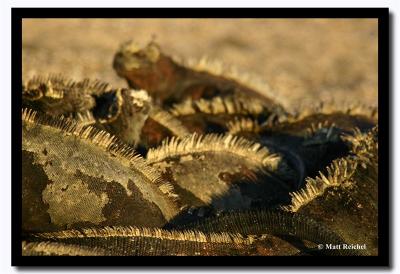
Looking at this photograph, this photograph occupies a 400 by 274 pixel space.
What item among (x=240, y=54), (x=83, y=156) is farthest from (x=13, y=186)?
(x=240, y=54)

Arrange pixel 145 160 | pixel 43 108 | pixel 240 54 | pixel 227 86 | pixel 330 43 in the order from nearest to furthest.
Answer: pixel 145 160 → pixel 43 108 → pixel 227 86 → pixel 240 54 → pixel 330 43

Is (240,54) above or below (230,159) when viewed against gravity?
above

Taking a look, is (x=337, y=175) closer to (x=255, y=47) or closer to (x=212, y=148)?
(x=212, y=148)

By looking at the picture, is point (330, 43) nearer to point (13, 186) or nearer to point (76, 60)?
point (76, 60)

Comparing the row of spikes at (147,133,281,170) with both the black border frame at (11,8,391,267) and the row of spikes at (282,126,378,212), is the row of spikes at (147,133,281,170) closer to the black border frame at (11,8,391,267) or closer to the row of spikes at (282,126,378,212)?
the row of spikes at (282,126,378,212)

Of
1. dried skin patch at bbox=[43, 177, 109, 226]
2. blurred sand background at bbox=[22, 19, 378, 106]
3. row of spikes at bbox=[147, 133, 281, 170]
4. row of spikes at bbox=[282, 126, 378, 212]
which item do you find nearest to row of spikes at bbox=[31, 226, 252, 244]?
dried skin patch at bbox=[43, 177, 109, 226]

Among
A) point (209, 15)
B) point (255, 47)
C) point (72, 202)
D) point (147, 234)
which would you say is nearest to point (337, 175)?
point (147, 234)

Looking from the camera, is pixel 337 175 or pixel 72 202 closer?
pixel 72 202
